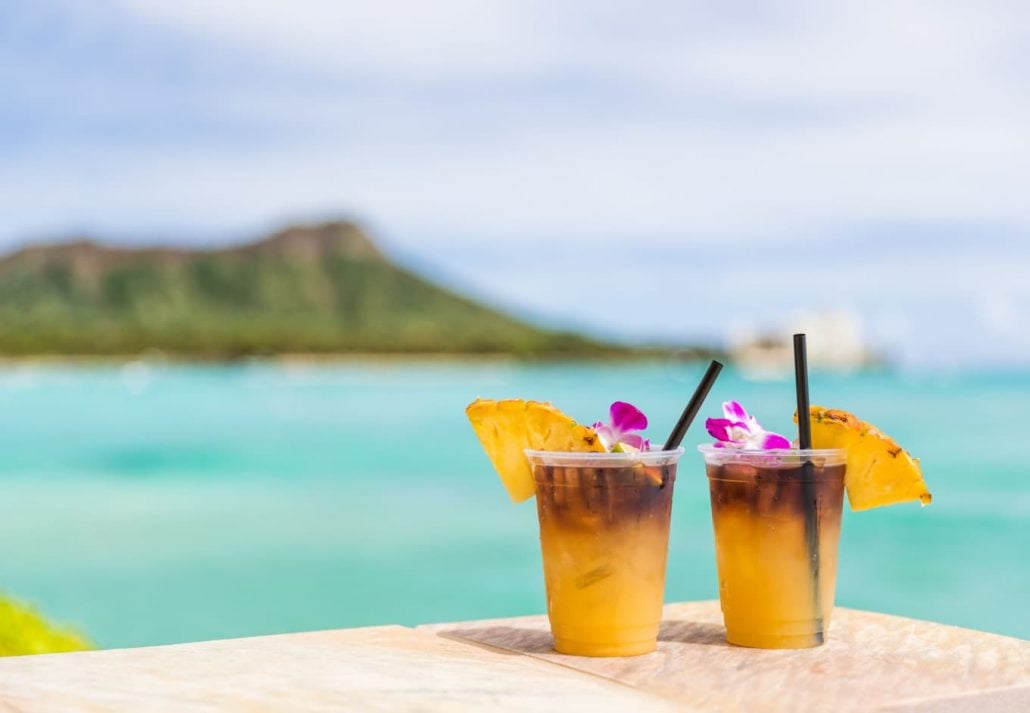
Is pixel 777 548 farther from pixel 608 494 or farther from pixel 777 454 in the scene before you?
pixel 608 494

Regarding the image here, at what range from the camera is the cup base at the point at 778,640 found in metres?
1.87

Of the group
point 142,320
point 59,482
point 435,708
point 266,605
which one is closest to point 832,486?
point 435,708

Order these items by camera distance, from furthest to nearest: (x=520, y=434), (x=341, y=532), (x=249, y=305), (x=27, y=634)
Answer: (x=249, y=305)
(x=341, y=532)
(x=27, y=634)
(x=520, y=434)

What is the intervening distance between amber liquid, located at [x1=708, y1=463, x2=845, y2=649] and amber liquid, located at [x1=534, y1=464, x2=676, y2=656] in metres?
0.11

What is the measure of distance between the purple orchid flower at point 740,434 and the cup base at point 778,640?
261 millimetres

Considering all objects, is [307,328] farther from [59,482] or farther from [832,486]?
[832,486]

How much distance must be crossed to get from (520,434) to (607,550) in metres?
0.20

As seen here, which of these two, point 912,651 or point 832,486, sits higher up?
point 832,486

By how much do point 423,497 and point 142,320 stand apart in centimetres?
8204

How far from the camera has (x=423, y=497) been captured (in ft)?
71.8

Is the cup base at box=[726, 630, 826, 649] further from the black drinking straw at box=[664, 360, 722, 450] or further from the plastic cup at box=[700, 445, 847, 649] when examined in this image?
the black drinking straw at box=[664, 360, 722, 450]

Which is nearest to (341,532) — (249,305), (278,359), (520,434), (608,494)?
(520,434)

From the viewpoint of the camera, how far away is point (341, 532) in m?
18.5

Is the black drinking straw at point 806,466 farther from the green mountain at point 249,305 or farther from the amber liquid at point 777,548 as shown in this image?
the green mountain at point 249,305
